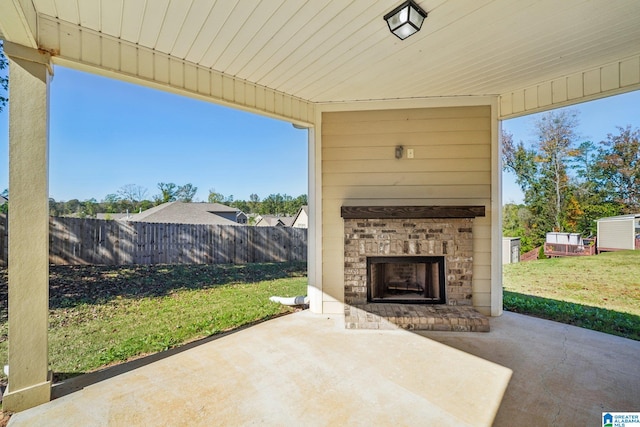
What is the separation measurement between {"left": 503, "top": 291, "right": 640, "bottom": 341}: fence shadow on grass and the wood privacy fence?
19.4ft

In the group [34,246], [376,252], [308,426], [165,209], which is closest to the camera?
[308,426]

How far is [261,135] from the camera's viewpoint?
12883mm

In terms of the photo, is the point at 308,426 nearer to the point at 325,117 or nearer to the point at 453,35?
the point at 453,35

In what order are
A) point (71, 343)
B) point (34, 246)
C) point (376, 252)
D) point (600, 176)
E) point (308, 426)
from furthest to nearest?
point (600, 176), point (376, 252), point (71, 343), point (34, 246), point (308, 426)

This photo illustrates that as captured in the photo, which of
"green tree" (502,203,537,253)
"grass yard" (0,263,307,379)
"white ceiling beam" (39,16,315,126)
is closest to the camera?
"white ceiling beam" (39,16,315,126)

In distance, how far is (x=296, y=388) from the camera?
190cm

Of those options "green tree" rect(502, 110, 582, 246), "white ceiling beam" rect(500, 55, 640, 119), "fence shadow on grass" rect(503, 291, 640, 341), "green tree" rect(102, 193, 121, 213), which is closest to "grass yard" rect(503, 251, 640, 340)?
"fence shadow on grass" rect(503, 291, 640, 341)

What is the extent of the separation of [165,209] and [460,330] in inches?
525

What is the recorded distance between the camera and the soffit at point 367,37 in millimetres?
1728

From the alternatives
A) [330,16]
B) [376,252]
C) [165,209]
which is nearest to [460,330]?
[376,252]

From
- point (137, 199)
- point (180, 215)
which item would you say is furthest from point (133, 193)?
point (180, 215)

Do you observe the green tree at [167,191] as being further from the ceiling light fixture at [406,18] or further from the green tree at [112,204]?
the ceiling light fixture at [406,18]

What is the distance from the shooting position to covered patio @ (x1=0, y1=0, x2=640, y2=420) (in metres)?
1.73

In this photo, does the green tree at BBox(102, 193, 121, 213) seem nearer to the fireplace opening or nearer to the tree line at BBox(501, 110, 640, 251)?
the fireplace opening
